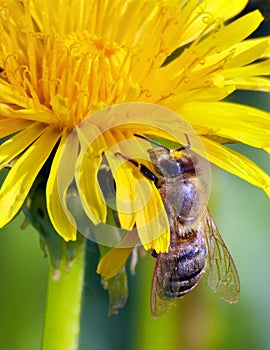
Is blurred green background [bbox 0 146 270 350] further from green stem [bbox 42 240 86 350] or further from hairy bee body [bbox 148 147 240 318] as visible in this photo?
hairy bee body [bbox 148 147 240 318]

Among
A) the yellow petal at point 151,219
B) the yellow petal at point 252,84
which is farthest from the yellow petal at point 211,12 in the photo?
the yellow petal at point 151,219

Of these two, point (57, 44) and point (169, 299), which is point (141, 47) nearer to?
point (57, 44)

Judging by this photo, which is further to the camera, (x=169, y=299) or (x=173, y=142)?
(x=173, y=142)

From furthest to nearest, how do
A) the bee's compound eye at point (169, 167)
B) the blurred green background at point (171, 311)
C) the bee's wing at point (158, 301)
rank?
the blurred green background at point (171, 311), the bee's compound eye at point (169, 167), the bee's wing at point (158, 301)

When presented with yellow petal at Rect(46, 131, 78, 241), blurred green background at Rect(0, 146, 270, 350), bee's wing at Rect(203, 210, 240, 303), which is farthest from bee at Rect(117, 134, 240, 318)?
blurred green background at Rect(0, 146, 270, 350)

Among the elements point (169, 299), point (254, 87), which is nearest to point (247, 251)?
point (254, 87)

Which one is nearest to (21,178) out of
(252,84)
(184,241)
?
(184,241)

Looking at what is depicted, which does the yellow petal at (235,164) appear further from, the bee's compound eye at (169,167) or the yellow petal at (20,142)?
the yellow petal at (20,142)
